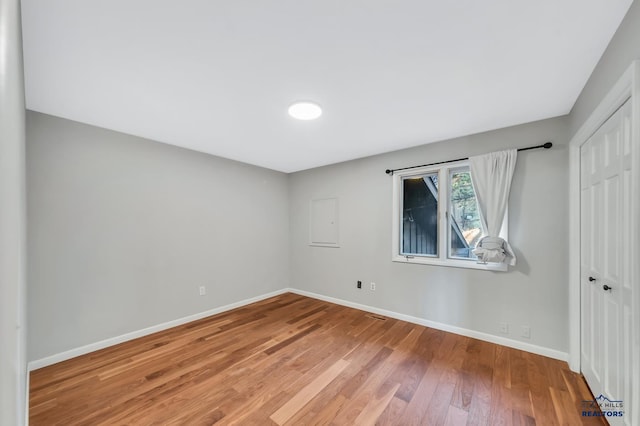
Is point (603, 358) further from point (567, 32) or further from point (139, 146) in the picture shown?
point (139, 146)

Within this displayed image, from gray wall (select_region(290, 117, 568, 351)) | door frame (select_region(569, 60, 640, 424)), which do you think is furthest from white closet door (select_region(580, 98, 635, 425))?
gray wall (select_region(290, 117, 568, 351))

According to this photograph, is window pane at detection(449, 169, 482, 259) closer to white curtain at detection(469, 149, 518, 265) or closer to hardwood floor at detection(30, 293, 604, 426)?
white curtain at detection(469, 149, 518, 265)

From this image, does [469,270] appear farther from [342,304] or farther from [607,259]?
[342,304]

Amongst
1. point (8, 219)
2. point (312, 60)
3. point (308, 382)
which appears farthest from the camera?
point (308, 382)

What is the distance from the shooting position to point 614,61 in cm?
143

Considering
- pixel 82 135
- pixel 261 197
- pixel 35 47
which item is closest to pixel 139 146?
pixel 82 135

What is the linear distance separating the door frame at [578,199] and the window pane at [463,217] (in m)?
0.82

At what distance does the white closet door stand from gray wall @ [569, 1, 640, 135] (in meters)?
0.19

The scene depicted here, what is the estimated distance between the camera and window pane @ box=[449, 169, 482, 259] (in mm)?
2971

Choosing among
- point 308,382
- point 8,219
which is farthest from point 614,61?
point 308,382

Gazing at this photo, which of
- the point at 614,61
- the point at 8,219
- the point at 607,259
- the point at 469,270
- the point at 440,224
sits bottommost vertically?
the point at 469,270

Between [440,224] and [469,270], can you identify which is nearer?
[469,270]

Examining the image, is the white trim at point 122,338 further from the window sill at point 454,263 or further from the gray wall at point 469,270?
the window sill at point 454,263

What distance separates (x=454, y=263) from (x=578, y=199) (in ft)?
4.17
